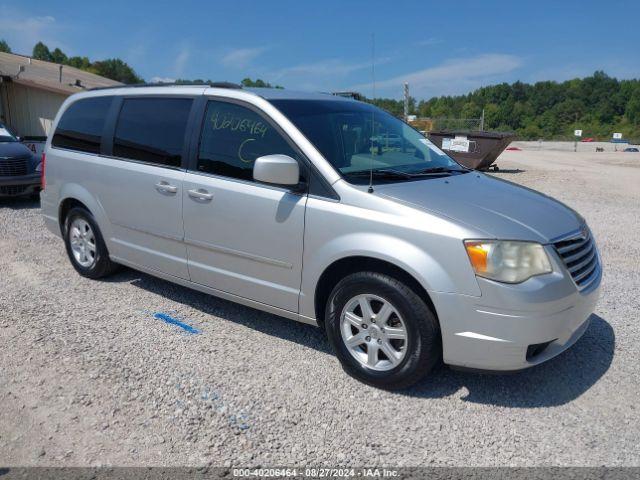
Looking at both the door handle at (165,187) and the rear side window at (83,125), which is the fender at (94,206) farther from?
the door handle at (165,187)

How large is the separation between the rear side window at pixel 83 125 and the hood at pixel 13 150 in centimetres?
507

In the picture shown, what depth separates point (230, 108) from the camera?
4168 millimetres

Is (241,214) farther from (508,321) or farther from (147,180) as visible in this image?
(508,321)

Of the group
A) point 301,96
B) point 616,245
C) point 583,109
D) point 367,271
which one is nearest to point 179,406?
point 367,271

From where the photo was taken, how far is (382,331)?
135 inches

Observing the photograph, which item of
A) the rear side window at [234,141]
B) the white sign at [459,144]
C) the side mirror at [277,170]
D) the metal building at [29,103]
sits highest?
the metal building at [29,103]

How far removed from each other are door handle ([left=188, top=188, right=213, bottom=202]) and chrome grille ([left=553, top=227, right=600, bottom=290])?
8.02ft

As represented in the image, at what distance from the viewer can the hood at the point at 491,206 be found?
10.5ft

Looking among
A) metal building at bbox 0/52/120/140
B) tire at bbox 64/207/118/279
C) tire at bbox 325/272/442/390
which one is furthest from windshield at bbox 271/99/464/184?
metal building at bbox 0/52/120/140

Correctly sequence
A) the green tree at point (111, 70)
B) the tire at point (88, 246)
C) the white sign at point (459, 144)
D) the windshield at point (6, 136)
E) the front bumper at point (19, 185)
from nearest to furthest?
1. the tire at point (88, 246)
2. the front bumper at point (19, 185)
3. the windshield at point (6, 136)
4. the white sign at point (459, 144)
5. the green tree at point (111, 70)

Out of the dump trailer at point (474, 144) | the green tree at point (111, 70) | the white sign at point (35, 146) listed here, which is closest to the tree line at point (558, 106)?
the green tree at point (111, 70)

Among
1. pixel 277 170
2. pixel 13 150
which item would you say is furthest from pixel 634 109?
pixel 277 170

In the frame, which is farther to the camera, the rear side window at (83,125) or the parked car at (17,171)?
the parked car at (17,171)

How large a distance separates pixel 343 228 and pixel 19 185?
28.3 feet
